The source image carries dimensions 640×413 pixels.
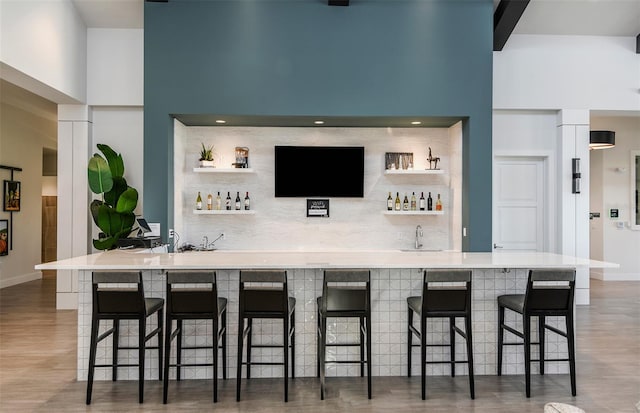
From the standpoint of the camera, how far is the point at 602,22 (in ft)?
18.9

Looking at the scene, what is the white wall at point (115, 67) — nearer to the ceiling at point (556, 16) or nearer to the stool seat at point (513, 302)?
the ceiling at point (556, 16)

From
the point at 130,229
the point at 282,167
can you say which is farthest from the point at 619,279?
the point at 130,229

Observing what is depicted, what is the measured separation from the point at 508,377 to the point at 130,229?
4.55 m

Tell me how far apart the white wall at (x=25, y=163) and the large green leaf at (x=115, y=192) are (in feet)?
9.70

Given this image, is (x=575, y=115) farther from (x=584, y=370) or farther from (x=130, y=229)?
(x=130, y=229)

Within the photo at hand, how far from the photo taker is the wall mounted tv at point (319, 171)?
5777mm

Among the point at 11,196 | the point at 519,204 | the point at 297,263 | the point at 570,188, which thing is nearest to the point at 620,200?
the point at 570,188

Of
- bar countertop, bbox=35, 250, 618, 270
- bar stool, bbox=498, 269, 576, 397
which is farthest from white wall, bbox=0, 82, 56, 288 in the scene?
bar stool, bbox=498, 269, 576, 397

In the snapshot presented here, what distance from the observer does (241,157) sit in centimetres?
575

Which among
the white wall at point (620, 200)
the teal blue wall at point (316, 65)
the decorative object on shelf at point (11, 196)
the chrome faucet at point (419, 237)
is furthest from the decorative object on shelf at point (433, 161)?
the decorative object on shelf at point (11, 196)

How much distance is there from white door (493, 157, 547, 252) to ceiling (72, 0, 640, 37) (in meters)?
1.84

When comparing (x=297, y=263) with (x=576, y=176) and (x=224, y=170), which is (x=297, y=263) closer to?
(x=224, y=170)

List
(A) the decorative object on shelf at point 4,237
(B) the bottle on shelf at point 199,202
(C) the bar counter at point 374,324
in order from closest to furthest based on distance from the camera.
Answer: (C) the bar counter at point 374,324, (B) the bottle on shelf at point 199,202, (A) the decorative object on shelf at point 4,237

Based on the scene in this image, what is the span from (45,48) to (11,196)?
408 centimetres
